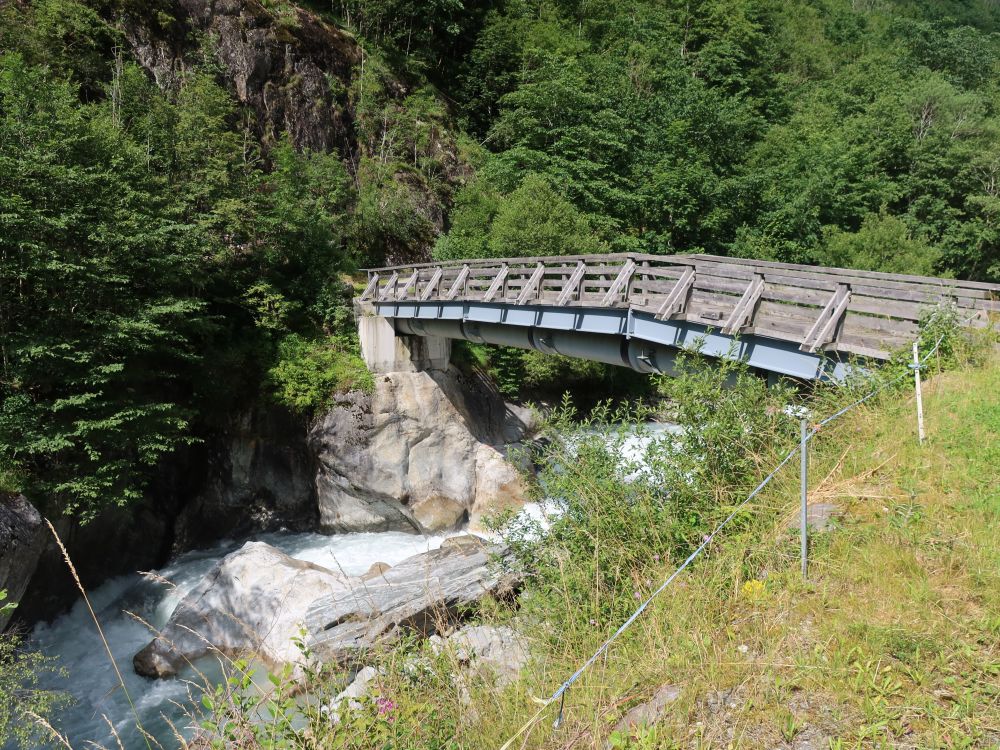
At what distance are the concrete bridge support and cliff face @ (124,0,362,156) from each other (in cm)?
1143

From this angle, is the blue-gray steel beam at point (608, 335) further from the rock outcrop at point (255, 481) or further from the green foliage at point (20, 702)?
the green foliage at point (20, 702)

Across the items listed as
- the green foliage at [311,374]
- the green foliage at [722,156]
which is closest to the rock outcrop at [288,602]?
the green foliage at [311,374]

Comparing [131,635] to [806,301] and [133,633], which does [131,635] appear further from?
[806,301]

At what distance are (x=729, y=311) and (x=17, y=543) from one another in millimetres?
11648

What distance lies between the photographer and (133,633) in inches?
436

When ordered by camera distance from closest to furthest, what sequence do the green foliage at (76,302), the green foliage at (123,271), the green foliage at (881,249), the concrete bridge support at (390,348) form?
the green foliage at (76,302), the green foliage at (123,271), the concrete bridge support at (390,348), the green foliage at (881,249)

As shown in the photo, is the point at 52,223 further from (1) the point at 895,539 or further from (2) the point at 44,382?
(1) the point at 895,539

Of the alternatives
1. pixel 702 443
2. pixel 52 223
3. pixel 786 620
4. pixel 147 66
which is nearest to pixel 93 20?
pixel 147 66

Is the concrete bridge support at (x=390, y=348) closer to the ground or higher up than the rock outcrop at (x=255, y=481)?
higher up

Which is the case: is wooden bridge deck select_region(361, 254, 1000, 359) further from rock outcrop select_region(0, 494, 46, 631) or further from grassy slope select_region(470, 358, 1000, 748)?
rock outcrop select_region(0, 494, 46, 631)

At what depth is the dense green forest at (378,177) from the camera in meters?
11.3

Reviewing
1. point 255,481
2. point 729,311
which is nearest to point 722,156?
point 729,311

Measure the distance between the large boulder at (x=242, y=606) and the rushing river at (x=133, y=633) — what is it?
1.36 ft

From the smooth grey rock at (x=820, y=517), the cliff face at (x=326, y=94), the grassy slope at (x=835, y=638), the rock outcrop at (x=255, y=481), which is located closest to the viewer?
the grassy slope at (x=835, y=638)
